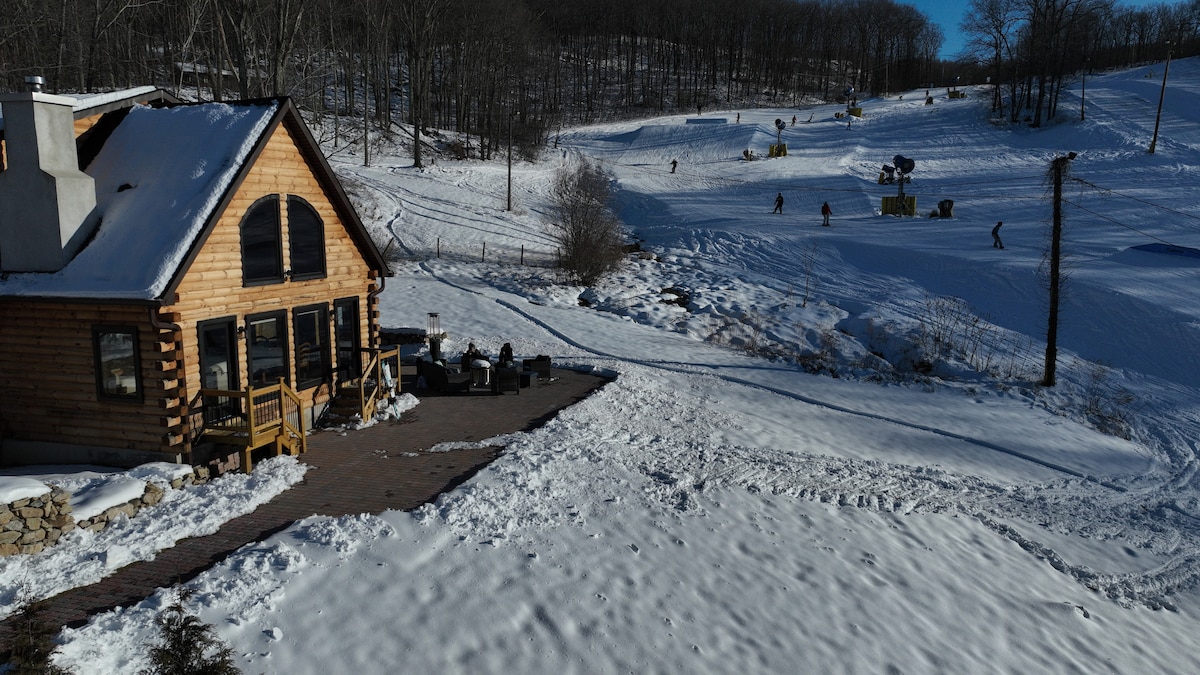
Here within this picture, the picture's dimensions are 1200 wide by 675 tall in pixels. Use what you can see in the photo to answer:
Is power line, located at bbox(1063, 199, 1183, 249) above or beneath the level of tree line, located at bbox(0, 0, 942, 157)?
beneath

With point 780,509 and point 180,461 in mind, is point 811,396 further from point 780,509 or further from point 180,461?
point 180,461

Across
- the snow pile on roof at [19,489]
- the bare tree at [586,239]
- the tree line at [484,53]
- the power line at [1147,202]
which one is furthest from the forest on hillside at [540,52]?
the power line at [1147,202]

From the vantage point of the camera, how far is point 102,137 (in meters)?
12.3

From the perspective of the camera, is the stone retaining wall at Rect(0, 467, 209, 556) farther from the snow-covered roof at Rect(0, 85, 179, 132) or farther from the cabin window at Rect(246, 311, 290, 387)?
the snow-covered roof at Rect(0, 85, 179, 132)

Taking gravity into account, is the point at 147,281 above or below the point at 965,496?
above

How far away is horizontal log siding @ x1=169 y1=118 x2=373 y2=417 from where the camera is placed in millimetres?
10828

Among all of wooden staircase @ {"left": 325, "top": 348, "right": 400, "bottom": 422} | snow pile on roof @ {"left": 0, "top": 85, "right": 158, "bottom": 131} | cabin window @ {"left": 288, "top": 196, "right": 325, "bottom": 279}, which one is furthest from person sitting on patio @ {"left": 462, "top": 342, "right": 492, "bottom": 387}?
snow pile on roof @ {"left": 0, "top": 85, "right": 158, "bottom": 131}

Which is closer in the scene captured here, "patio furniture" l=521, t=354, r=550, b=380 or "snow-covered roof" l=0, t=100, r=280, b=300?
"snow-covered roof" l=0, t=100, r=280, b=300

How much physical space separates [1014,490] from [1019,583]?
4141 mm

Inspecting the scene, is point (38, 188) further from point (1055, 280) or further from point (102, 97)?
point (1055, 280)

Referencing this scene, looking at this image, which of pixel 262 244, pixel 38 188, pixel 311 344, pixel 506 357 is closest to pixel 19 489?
pixel 38 188

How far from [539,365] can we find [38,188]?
10.5 m

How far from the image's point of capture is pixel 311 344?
44.1 ft

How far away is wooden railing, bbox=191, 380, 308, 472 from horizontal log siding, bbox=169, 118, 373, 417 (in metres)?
0.34
